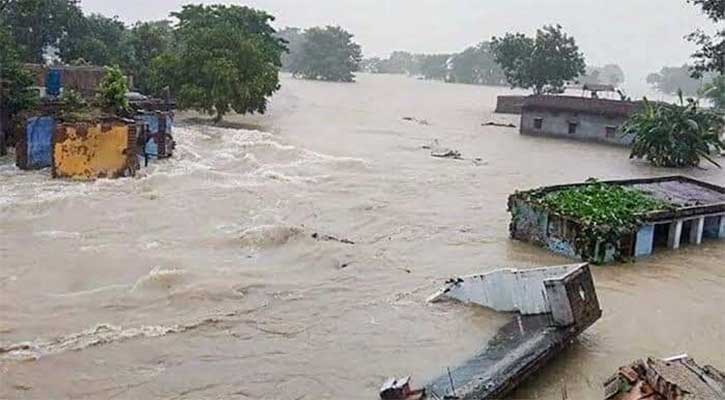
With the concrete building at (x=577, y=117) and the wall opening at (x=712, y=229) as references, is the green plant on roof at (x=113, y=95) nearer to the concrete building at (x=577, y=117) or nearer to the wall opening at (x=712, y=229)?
the wall opening at (x=712, y=229)

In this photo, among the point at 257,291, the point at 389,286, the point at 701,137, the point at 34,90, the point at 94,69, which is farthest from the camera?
the point at 94,69

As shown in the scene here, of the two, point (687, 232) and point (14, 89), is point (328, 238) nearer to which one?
point (687, 232)

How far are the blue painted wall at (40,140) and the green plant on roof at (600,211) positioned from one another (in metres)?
12.5

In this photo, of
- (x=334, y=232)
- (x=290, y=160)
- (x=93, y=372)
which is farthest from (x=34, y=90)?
(x=93, y=372)

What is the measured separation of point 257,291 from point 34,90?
13.9 meters

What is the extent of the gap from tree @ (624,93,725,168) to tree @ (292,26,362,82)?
222ft

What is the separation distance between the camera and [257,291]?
11.3 m

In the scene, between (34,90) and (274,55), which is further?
(274,55)

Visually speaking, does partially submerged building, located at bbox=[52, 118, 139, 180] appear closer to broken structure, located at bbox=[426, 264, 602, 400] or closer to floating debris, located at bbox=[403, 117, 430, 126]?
broken structure, located at bbox=[426, 264, 602, 400]

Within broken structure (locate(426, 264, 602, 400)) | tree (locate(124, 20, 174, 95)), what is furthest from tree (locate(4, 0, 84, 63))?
broken structure (locate(426, 264, 602, 400))

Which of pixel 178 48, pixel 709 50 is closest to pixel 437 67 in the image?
pixel 178 48

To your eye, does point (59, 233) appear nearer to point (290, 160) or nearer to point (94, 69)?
point (290, 160)

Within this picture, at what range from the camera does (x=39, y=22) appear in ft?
126

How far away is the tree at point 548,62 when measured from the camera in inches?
1907
